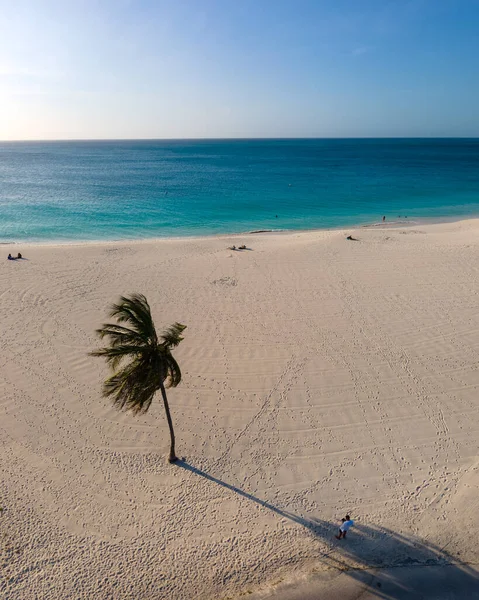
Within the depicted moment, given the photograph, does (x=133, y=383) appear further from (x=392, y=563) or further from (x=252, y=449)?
(x=392, y=563)

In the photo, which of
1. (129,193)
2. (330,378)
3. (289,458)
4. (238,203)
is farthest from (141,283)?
(129,193)

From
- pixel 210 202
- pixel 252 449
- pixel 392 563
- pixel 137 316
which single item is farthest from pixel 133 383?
pixel 210 202

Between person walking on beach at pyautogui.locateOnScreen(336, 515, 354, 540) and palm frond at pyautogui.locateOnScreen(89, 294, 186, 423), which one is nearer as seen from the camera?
person walking on beach at pyautogui.locateOnScreen(336, 515, 354, 540)

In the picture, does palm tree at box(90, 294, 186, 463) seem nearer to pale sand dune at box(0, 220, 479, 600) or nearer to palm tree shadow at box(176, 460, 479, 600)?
pale sand dune at box(0, 220, 479, 600)

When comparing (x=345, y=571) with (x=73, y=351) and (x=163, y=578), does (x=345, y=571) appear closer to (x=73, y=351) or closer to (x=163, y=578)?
(x=163, y=578)

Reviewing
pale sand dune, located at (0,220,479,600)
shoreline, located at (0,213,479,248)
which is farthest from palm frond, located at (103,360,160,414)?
shoreline, located at (0,213,479,248)

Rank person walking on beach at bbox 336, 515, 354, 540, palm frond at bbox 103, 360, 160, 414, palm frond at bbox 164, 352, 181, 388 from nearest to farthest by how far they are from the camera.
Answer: person walking on beach at bbox 336, 515, 354, 540 → palm frond at bbox 103, 360, 160, 414 → palm frond at bbox 164, 352, 181, 388
